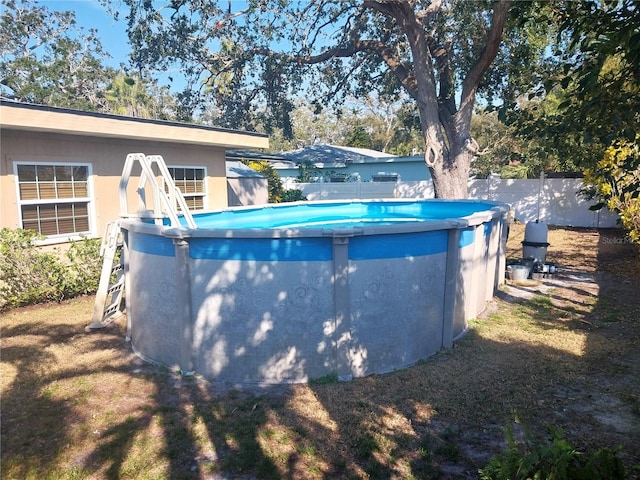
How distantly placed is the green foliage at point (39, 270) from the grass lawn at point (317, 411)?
1607 millimetres

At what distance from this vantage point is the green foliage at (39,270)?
7.49 metres

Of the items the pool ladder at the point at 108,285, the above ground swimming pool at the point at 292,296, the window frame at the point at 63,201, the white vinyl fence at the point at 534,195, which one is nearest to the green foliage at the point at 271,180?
the white vinyl fence at the point at 534,195

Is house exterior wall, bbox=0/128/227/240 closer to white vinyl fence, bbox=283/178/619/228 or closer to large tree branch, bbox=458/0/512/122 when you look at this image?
large tree branch, bbox=458/0/512/122

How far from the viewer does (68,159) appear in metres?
8.98

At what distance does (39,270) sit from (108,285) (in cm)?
205

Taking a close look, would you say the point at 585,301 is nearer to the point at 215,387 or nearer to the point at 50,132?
the point at 215,387

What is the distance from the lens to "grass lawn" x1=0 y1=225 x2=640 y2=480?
344 centimetres

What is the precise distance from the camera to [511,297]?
329 inches

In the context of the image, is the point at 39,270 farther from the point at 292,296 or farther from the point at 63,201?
the point at 292,296

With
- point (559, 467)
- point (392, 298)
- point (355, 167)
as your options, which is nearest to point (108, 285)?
point (392, 298)

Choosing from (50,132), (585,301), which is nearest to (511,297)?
(585,301)

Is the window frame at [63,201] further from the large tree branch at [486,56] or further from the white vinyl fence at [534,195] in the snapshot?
the white vinyl fence at [534,195]

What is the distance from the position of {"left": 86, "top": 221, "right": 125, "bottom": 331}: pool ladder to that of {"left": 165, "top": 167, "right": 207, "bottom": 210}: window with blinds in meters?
5.08

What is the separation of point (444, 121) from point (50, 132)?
36.5ft
